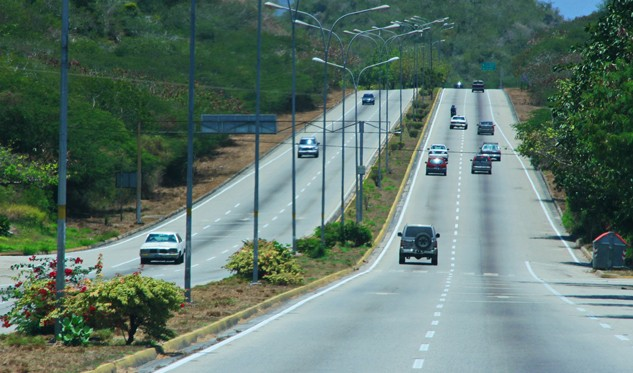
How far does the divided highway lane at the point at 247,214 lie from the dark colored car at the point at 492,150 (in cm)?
1005

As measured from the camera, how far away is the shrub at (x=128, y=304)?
1900 centimetres

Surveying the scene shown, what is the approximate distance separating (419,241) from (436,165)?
40.4 m

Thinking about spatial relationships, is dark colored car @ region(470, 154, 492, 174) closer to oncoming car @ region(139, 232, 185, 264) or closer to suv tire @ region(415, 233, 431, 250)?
suv tire @ region(415, 233, 431, 250)

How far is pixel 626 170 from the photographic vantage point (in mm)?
34531

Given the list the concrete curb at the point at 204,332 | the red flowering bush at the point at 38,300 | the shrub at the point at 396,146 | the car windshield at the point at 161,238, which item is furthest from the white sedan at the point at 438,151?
the red flowering bush at the point at 38,300

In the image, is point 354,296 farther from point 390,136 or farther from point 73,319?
point 390,136

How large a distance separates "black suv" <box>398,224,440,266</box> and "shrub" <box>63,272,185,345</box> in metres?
35.8

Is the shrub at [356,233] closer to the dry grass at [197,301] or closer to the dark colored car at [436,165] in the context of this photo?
the dry grass at [197,301]

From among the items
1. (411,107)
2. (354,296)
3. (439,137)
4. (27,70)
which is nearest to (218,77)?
(411,107)

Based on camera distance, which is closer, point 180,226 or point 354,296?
point 354,296

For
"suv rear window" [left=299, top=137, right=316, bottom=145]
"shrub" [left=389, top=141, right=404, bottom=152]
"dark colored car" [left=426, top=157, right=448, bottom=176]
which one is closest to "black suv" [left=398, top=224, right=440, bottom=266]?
"dark colored car" [left=426, top=157, right=448, bottom=176]

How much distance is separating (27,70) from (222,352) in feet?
250

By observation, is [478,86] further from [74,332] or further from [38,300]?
[74,332]

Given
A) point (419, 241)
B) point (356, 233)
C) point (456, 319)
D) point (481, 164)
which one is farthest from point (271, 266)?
point (481, 164)
